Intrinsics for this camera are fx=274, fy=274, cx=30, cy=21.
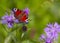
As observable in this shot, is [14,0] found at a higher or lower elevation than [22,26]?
higher

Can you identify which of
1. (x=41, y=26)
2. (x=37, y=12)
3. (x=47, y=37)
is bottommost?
(x=47, y=37)

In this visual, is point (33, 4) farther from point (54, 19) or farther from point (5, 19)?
point (5, 19)

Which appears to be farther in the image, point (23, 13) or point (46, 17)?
point (46, 17)

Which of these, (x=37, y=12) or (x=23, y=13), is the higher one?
(x=37, y=12)

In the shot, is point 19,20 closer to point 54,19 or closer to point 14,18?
point 14,18

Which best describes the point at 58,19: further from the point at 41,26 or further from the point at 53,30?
the point at 53,30

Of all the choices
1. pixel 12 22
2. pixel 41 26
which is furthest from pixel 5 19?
pixel 41 26

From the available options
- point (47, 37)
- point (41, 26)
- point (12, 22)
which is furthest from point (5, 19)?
point (41, 26)

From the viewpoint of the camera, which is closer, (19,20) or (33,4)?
(19,20)
